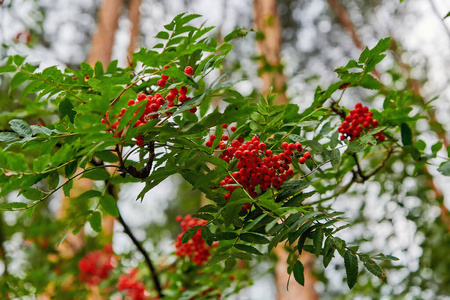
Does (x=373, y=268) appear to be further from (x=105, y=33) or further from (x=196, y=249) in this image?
(x=105, y=33)

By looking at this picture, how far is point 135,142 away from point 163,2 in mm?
7662

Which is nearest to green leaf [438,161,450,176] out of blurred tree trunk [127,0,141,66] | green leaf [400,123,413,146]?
green leaf [400,123,413,146]

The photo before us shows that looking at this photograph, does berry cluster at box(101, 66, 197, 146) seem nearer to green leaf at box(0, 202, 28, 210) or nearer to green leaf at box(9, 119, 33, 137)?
green leaf at box(9, 119, 33, 137)

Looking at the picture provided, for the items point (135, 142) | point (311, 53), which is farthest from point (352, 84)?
point (311, 53)

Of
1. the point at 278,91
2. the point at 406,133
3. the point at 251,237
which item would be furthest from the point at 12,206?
the point at 278,91

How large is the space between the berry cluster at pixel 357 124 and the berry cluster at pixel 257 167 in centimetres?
32

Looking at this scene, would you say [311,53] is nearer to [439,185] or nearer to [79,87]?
[439,185]

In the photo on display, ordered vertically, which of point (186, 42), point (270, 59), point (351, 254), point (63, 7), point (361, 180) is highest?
point (63, 7)

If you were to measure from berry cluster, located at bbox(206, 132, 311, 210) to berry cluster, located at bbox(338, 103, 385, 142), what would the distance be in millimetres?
319

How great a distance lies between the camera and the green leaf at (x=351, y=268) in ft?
3.20

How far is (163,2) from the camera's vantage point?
8039 mm

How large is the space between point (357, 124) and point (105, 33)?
5576 millimetres

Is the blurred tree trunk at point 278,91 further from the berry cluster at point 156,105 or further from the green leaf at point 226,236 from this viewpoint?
the berry cluster at point 156,105

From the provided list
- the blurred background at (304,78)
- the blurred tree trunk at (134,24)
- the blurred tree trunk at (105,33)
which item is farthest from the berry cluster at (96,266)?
the blurred tree trunk at (134,24)
